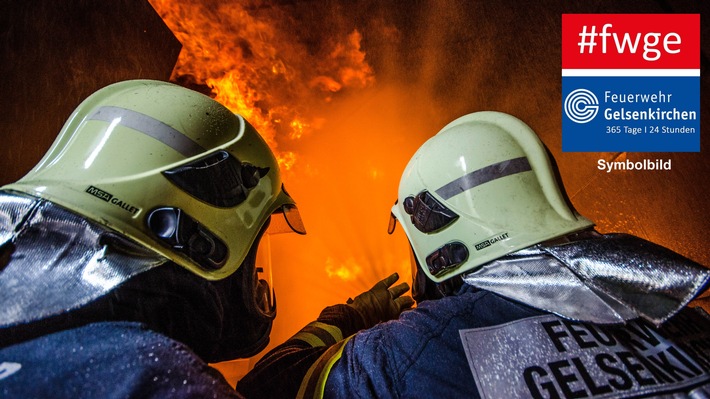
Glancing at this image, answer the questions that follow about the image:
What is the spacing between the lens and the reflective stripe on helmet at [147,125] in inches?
59.1

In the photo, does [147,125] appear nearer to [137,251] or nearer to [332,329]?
[137,251]

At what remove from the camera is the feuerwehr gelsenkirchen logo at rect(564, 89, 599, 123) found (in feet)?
12.6

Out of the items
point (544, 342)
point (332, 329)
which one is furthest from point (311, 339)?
point (544, 342)

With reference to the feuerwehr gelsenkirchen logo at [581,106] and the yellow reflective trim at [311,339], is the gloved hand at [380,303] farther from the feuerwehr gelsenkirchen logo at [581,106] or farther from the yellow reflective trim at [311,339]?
the feuerwehr gelsenkirchen logo at [581,106]

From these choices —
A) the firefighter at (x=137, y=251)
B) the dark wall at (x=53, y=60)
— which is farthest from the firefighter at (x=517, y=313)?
the dark wall at (x=53, y=60)

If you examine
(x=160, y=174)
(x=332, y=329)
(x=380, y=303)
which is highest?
(x=160, y=174)

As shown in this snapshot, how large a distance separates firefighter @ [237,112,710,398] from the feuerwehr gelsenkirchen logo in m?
2.19

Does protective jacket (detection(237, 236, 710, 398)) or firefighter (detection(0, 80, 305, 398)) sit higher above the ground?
firefighter (detection(0, 80, 305, 398))

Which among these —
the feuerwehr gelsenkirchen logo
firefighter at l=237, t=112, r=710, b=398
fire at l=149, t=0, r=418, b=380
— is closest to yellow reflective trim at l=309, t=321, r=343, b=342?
firefighter at l=237, t=112, r=710, b=398

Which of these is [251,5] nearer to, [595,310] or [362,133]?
[362,133]

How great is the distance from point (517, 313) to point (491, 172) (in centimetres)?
81

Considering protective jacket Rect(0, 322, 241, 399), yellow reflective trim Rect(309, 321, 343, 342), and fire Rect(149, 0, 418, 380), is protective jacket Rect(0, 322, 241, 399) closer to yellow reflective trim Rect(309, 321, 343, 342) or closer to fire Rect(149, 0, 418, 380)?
yellow reflective trim Rect(309, 321, 343, 342)

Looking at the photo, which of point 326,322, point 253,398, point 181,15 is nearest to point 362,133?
point 181,15

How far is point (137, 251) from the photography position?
4.36 feet
